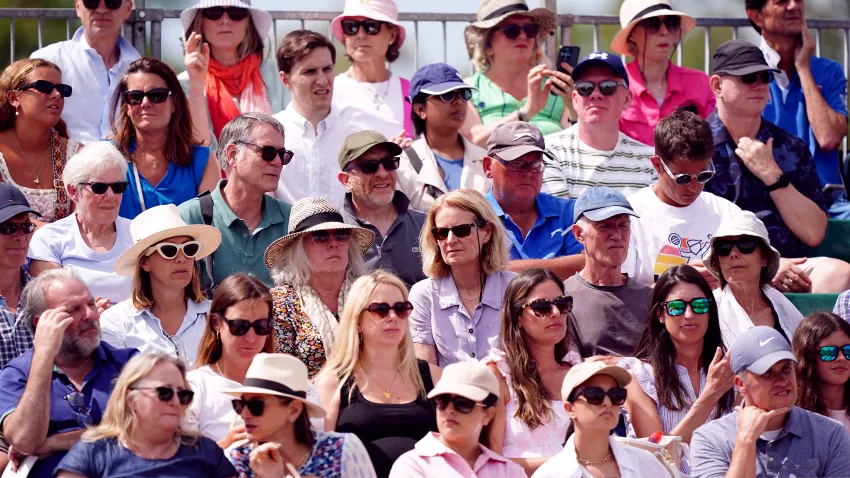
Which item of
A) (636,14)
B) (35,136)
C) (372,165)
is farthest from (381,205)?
(636,14)

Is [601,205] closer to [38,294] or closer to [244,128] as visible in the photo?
[244,128]

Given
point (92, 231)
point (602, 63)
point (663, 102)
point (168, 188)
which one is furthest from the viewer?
point (663, 102)

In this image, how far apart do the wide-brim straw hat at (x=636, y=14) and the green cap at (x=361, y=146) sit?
2559 millimetres

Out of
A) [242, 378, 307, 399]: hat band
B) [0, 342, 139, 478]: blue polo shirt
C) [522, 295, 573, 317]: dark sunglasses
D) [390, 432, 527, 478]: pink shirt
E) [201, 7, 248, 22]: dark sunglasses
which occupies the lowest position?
[390, 432, 527, 478]: pink shirt

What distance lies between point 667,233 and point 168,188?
114 inches

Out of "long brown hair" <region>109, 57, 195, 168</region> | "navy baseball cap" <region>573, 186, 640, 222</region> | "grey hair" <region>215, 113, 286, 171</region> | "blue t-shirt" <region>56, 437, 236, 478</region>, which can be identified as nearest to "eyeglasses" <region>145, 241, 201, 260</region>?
"grey hair" <region>215, 113, 286, 171</region>

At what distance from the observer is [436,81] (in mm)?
8922

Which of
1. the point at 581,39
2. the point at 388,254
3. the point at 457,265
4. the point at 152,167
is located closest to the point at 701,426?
the point at 457,265

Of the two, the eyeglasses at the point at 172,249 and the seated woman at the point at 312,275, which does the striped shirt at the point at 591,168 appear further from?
the eyeglasses at the point at 172,249

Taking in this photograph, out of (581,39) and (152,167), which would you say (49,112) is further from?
(581,39)

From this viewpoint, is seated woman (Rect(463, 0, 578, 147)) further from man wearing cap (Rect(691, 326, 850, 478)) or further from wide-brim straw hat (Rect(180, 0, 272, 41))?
man wearing cap (Rect(691, 326, 850, 478))

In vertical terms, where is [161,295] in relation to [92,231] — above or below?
below

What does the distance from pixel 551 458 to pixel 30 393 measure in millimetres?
2230

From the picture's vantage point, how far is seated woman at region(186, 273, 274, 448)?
21.5 feet
